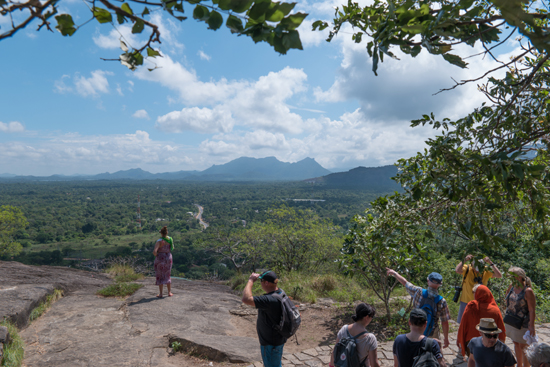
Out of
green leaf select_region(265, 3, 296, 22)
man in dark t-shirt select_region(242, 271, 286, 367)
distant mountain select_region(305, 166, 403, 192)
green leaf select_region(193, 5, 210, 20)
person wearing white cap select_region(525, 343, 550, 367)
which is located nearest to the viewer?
green leaf select_region(265, 3, 296, 22)

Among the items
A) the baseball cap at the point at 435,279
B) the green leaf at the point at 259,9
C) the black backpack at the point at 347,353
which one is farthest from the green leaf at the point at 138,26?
the baseball cap at the point at 435,279

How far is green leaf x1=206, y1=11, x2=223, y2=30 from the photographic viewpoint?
1211 mm

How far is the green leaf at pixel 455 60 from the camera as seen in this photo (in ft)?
5.13

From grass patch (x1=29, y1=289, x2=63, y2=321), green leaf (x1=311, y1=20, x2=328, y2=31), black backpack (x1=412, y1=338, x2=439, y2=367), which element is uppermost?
green leaf (x1=311, y1=20, x2=328, y2=31)

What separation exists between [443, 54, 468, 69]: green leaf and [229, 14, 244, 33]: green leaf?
1146mm

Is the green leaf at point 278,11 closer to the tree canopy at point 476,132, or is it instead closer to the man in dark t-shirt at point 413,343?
the tree canopy at point 476,132

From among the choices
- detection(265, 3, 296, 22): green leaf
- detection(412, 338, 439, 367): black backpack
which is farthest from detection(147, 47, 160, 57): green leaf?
detection(412, 338, 439, 367): black backpack

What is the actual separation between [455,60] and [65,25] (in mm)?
1927

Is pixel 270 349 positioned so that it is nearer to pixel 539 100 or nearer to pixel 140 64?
pixel 140 64

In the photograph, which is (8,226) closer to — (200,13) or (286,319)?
(286,319)

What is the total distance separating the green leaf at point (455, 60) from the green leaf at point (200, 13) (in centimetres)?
127

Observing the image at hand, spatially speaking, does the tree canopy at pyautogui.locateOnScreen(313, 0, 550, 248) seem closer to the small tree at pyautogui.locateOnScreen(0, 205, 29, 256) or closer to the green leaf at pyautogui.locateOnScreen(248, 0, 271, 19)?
the green leaf at pyautogui.locateOnScreen(248, 0, 271, 19)

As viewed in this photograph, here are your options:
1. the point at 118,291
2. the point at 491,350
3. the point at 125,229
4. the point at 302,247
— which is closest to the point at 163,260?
the point at 118,291

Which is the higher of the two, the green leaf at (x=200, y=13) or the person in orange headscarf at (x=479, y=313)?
the green leaf at (x=200, y=13)
